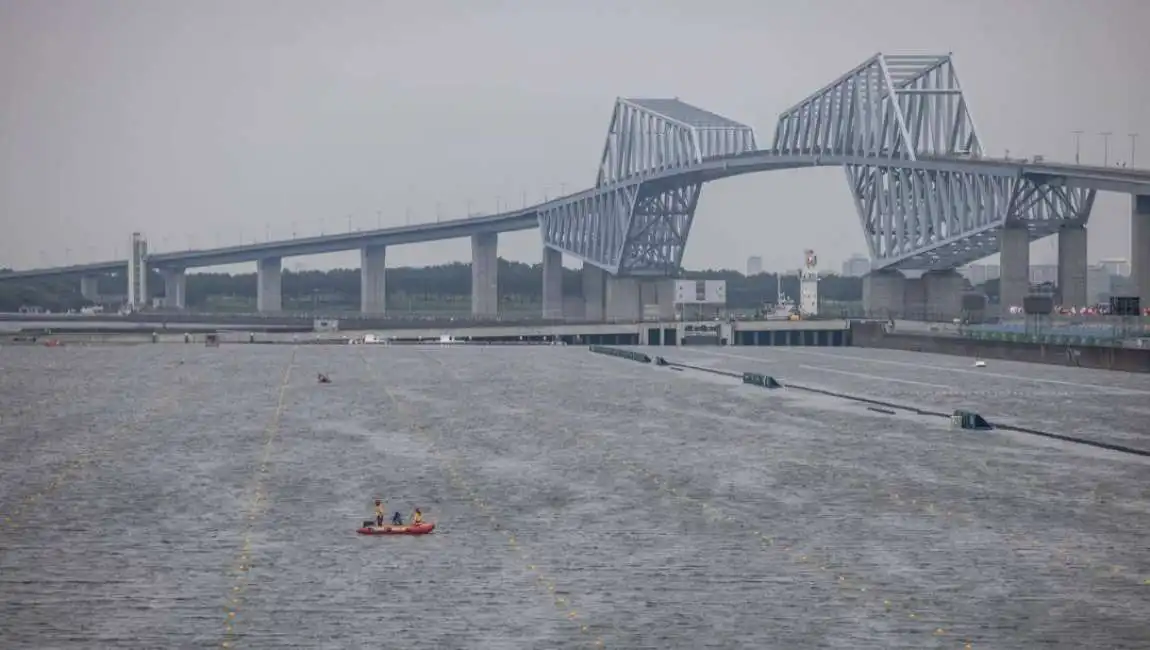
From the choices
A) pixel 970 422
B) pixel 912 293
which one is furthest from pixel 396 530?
pixel 912 293

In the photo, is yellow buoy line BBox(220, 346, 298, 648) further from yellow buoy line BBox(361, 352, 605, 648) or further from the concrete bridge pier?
the concrete bridge pier

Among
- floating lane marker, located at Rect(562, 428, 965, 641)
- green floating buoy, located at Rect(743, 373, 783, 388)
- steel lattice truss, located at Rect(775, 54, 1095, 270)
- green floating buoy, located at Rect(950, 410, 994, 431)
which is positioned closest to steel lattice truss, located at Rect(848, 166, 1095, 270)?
steel lattice truss, located at Rect(775, 54, 1095, 270)

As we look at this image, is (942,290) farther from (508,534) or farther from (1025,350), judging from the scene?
(508,534)

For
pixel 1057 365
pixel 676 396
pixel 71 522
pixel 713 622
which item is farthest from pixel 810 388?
pixel 713 622

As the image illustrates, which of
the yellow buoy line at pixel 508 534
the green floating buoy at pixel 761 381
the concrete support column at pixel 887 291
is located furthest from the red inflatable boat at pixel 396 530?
the concrete support column at pixel 887 291

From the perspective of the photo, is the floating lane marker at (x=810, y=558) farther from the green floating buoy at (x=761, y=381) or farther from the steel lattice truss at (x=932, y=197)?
the steel lattice truss at (x=932, y=197)

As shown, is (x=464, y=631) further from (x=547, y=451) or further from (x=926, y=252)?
(x=926, y=252)
